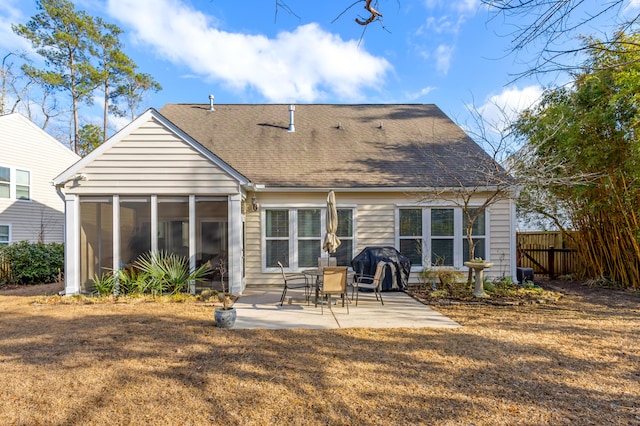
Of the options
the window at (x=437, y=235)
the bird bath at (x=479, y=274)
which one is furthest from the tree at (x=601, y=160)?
the bird bath at (x=479, y=274)

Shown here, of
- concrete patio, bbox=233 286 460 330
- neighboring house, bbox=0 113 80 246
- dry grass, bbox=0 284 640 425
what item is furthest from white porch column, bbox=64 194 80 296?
neighboring house, bbox=0 113 80 246

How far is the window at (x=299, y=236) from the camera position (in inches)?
377

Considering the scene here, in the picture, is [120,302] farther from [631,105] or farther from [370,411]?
[631,105]

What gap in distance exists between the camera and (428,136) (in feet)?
38.8

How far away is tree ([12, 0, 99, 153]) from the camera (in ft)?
63.1

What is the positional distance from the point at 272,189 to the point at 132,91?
804 inches

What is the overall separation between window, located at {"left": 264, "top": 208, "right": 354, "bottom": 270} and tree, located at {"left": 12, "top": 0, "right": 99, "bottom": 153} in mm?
18848

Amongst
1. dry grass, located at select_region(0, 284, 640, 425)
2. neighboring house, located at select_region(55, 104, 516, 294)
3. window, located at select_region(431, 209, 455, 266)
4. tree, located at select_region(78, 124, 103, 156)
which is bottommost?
dry grass, located at select_region(0, 284, 640, 425)

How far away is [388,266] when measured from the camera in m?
8.60

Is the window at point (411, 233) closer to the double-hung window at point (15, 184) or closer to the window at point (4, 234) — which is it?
the window at point (4, 234)

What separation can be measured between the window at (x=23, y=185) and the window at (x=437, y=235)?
15.9 m

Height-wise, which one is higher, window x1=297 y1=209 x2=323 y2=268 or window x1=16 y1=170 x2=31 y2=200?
window x1=16 y1=170 x2=31 y2=200

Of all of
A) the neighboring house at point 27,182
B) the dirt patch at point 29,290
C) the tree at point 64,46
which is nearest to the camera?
the dirt patch at point 29,290

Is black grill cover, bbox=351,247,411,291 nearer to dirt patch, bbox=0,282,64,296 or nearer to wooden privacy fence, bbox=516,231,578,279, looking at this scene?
wooden privacy fence, bbox=516,231,578,279
